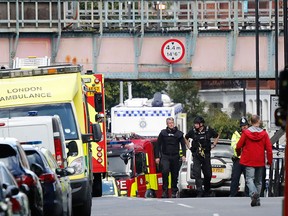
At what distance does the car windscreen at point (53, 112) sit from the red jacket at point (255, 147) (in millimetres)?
3008

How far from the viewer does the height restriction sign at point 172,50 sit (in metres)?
46.6

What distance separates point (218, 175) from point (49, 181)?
17.3m

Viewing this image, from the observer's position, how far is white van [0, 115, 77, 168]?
928 inches

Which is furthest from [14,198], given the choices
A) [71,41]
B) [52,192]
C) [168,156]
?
[71,41]

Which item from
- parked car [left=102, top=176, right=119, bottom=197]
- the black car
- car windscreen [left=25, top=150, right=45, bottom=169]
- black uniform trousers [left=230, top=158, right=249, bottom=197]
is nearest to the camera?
the black car

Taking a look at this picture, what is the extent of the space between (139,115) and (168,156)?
49.7ft

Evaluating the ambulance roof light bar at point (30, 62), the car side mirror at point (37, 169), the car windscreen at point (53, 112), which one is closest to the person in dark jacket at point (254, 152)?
the car windscreen at point (53, 112)

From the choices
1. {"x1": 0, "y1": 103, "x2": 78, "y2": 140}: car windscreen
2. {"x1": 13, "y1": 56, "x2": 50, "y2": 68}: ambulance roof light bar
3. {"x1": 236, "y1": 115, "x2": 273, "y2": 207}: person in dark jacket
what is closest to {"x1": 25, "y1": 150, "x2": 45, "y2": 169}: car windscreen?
{"x1": 0, "y1": 103, "x2": 78, "y2": 140}: car windscreen

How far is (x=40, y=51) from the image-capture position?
4700 cm

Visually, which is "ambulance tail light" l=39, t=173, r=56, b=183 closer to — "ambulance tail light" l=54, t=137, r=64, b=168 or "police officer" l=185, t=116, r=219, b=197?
"ambulance tail light" l=54, t=137, r=64, b=168

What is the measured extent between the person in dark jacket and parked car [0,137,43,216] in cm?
795

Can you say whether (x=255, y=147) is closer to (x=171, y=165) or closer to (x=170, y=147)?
(x=170, y=147)

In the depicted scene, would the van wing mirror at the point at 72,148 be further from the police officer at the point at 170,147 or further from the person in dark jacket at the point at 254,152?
the police officer at the point at 170,147

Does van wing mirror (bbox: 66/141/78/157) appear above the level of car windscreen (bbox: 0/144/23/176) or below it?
below
